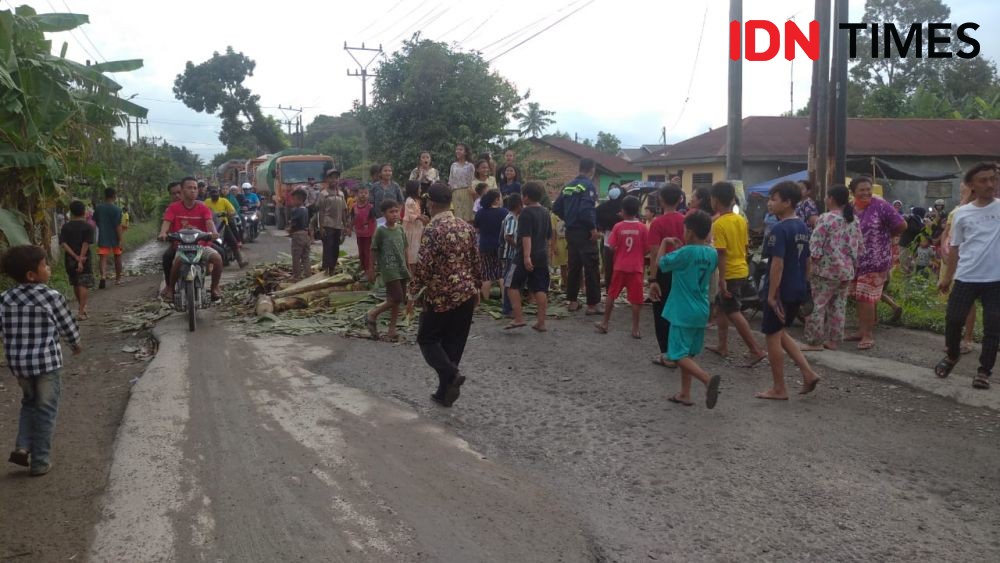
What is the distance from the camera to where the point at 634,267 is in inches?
343

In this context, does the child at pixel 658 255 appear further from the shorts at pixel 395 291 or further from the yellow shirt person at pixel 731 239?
the shorts at pixel 395 291

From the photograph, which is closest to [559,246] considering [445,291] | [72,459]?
[445,291]

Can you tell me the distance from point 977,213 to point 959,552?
3677mm

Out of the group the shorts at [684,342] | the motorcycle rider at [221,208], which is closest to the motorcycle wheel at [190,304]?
the motorcycle rider at [221,208]

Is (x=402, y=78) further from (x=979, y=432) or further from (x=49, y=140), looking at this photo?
(x=979, y=432)

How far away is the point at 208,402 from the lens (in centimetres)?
639

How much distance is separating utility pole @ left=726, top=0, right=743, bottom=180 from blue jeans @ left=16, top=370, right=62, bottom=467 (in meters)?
11.3

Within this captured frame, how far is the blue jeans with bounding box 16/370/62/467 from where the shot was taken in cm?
508

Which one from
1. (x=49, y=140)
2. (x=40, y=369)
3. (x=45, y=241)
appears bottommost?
(x=40, y=369)

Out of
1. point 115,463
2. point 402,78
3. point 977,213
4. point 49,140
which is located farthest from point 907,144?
point 115,463

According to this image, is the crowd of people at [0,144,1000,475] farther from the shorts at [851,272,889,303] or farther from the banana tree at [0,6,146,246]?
the banana tree at [0,6,146,246]

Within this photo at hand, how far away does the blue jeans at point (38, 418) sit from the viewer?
16.7 feet

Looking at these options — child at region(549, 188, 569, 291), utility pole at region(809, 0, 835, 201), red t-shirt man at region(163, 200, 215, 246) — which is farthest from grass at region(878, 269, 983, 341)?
red t-shirt man at region(163, 200, 215, 246)

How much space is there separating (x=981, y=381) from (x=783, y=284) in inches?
69.5
